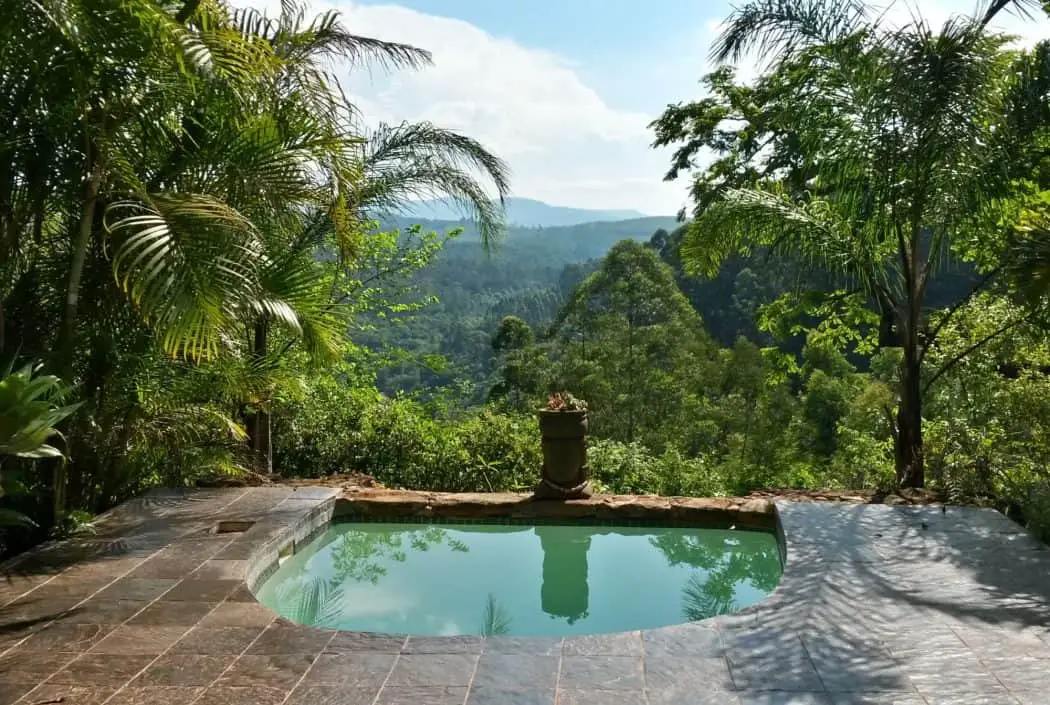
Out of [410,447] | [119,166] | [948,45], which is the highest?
[948,45]

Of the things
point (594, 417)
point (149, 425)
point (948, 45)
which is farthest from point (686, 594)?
point (594, 417)

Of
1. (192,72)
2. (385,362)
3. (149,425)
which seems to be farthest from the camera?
(385,362)

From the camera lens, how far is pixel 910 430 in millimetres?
7312

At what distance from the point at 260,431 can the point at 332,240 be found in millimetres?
1930

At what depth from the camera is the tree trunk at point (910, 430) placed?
7.21 metres

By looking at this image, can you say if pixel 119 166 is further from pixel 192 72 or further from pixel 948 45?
pixel 948 45

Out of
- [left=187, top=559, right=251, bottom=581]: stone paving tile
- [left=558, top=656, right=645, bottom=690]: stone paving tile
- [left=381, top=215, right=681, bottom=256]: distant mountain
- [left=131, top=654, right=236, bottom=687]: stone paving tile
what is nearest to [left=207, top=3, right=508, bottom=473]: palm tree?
[left=187, top=559, right=251, bottom=581]: stone paving tile

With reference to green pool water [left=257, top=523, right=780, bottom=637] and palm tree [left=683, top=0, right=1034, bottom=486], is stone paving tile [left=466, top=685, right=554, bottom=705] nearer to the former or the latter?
green pool water [left=257, top=523, right=780, bottom=637]

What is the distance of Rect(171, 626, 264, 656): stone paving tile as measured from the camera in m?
3.87

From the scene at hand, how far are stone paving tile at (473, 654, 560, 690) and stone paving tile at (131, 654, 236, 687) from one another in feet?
3.67

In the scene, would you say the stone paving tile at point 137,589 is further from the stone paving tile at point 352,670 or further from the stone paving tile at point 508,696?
the stone paving tile at point 508,696

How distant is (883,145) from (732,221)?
1.40 metres

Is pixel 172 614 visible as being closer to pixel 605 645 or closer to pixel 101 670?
pixel 101 670

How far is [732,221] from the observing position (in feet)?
24.7
